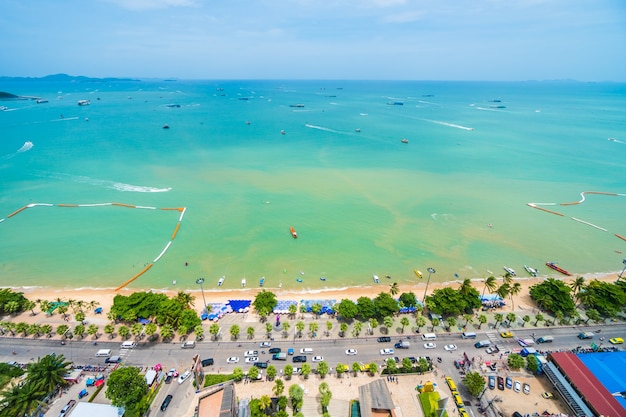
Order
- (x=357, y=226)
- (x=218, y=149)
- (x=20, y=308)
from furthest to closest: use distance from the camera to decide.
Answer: (x=218, y=149) → (x=357, y=226) → (x=20, y=308)

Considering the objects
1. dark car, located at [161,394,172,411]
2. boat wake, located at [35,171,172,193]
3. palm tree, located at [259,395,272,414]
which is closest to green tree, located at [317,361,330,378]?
palm tree, located at [259,395,272,414]

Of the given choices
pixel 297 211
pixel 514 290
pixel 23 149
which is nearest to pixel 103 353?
pixel 297 211

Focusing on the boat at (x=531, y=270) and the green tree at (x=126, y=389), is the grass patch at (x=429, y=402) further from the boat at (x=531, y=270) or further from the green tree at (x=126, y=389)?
the boat at (x=531, y=270)

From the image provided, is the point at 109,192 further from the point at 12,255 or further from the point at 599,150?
the point at 599,150

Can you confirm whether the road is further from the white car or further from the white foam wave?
the white foam wave

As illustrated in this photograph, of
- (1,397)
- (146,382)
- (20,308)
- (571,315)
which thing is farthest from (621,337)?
(20,308)

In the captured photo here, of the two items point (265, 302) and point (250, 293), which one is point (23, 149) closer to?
point (250, 293)

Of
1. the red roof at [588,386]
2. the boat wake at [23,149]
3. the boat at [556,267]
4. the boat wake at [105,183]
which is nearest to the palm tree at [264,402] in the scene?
the red roof at [588,386]
